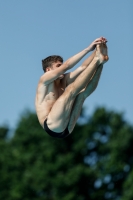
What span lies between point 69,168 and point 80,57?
46203mm

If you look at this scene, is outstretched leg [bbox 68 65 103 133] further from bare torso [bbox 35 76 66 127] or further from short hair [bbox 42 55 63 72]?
short hair [bbox 42 55 63 72]

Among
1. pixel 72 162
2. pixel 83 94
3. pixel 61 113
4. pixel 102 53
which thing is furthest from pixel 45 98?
pixel 72 162

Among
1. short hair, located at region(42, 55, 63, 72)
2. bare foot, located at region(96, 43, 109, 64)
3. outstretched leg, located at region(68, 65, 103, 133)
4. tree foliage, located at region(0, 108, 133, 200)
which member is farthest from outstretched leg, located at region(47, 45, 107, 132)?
tree foliage, located at region(0, 108, 133, 200)

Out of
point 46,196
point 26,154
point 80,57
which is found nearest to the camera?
point 80,57

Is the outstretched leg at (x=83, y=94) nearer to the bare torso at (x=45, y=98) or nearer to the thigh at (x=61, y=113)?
the thigh at (x=61, y=113)

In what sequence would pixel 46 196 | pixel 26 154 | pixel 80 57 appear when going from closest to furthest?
pixel 80 57 → pixel 46 196 → pixel 26 154

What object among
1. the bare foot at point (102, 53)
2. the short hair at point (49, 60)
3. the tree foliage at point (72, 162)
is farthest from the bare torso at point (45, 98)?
the tree foliage at point (72, 162)

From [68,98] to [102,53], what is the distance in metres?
1.29

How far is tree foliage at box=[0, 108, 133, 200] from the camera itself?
61.7m

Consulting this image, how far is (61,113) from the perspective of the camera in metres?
17.2

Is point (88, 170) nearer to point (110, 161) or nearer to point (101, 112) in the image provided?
point (110, 161)

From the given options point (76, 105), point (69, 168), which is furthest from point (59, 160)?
point (76, 105)

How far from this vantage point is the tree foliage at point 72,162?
6169 cm

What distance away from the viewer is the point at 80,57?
1686 centimetres
